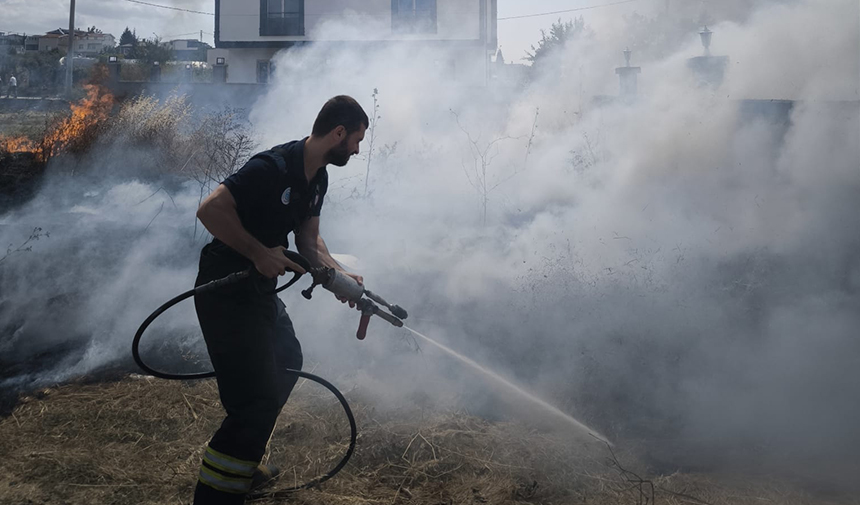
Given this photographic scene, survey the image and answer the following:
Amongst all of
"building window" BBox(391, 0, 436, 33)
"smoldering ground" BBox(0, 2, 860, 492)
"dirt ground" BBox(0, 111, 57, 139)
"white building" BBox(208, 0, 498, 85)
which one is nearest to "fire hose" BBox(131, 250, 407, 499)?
"smoldering ground" BBox(0, 2, 860, 492)

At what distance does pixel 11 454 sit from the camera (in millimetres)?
3248

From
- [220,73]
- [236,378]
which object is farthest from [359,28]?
[236,378]

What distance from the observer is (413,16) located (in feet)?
56.7

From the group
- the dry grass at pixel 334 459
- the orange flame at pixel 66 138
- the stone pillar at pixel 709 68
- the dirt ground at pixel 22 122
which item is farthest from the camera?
the dirt ground at pixel 22 122

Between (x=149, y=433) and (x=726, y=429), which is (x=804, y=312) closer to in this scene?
(x=726, y=429)

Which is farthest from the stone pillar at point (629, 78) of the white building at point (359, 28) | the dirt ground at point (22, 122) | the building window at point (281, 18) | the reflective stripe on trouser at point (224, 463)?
the building window at point (281, 18)

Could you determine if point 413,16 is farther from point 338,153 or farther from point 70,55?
point 338,153

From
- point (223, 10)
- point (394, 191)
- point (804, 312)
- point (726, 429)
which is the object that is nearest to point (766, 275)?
point (804, 312)

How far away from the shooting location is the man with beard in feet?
7.91

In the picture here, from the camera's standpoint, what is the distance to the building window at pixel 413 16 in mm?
17203

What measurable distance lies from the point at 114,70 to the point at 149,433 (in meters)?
15.2

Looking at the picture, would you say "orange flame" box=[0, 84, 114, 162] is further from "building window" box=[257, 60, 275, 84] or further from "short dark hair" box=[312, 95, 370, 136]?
"building window" box=[257, 60, 275, 84]

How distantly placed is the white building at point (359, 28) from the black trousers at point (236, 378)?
1270 cm

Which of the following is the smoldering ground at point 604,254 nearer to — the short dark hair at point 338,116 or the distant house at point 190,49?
the short dark hair at point 338,116
